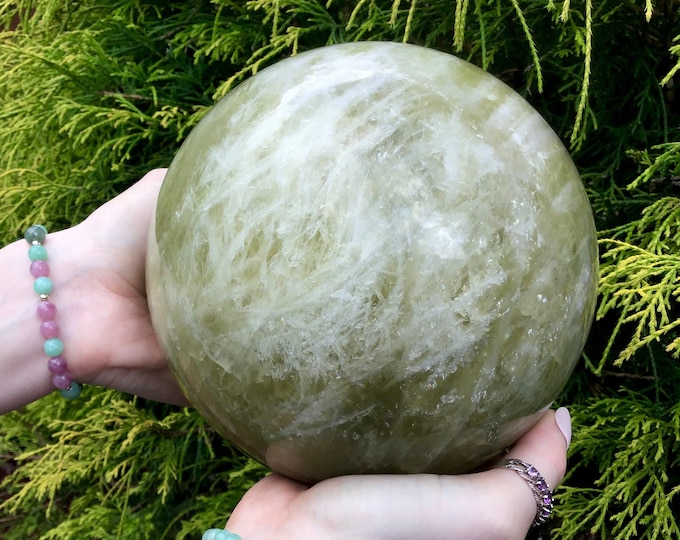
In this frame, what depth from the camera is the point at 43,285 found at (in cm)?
152

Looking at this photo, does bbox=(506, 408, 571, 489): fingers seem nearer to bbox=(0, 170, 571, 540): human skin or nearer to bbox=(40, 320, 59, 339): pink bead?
bbox=(0, 170, 571, 540): human skin

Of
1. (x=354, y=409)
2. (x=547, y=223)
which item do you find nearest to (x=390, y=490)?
(x=354, y=409)

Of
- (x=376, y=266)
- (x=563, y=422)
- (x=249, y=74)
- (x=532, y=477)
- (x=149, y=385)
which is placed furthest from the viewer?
(x=249, y=74)

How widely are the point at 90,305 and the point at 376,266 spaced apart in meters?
0.87

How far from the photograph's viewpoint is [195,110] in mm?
2387

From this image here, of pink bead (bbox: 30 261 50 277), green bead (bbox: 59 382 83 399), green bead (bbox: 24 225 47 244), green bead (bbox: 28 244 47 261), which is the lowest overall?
green bead (bbox: 59 382 83 399)

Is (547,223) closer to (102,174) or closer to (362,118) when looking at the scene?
(362,118)

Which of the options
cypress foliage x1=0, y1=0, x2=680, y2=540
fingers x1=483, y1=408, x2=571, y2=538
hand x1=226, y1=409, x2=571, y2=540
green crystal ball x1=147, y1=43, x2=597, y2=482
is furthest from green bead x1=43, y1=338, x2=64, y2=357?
fingers x1=483, y1=408, x2=571, y2=538

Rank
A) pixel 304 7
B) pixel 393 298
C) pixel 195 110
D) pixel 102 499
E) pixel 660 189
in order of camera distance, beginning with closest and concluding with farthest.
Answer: pixel 393 298, pixel 660 189, pixel 304 7, pixel 195 110, pixel 102 499

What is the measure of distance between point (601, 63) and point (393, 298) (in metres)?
1.36

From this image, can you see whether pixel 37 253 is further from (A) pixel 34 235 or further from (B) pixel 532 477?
(B) pixel 532 477

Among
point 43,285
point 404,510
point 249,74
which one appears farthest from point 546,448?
point 249,74

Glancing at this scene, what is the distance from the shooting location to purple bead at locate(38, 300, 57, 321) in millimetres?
1503

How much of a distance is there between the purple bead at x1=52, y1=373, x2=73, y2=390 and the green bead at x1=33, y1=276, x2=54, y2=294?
0.19 metres
